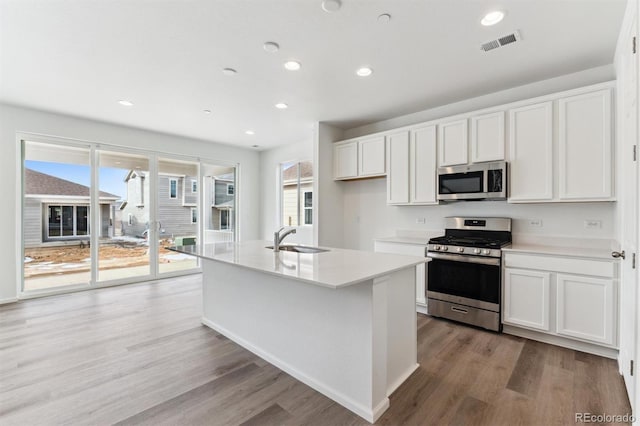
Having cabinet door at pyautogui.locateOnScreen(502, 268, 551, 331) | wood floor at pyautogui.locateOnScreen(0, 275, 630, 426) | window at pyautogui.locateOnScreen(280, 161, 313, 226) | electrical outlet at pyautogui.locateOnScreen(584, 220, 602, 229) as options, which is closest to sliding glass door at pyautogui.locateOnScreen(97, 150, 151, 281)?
wood floor at pyautogui.locateOnScreen(0, 275, 630, 426)

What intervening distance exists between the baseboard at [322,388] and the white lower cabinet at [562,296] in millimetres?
1843

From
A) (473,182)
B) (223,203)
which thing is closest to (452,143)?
(473,182)

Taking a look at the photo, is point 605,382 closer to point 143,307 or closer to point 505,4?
point 505,4

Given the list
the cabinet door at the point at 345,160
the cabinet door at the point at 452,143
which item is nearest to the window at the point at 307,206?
the cabinet door at the point at 345,160

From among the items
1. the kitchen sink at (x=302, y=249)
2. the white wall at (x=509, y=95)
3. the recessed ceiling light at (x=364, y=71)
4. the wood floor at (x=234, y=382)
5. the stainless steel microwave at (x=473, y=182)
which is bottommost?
the wood floor at (x=234, y=382)

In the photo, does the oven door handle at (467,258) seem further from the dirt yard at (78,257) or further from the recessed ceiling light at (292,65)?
the dirt yard at (78,257)

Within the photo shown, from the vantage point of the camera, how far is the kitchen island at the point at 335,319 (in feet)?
5.81

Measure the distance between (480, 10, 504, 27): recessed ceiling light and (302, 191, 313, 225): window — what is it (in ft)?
13.3

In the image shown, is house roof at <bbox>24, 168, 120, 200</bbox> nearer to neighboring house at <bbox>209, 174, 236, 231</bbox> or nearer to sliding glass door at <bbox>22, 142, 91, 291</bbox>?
sliding glass door at <bbox>22, 142, 91, 291</bbox>

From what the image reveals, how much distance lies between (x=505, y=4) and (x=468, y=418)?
2.73 meters

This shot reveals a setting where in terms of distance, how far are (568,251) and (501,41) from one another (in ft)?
6.54

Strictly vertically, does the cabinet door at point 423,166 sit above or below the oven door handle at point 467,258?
above

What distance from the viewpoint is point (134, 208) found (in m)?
5.14

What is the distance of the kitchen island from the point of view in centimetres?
177
